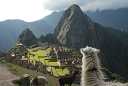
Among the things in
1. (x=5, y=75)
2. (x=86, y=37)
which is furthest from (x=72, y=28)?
(x=5, y=75)

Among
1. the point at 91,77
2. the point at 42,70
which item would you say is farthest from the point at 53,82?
the point at 91,77

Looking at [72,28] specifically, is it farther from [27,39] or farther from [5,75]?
[5,75]

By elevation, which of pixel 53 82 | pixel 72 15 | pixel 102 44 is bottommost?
pixel 53 82

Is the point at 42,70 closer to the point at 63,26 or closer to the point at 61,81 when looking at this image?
the point at 61,81

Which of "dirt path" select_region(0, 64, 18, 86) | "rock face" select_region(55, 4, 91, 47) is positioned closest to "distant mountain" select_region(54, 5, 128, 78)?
"rock face" select_region(55, 4, 91, 47)

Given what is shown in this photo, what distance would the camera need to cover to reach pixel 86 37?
17412cm

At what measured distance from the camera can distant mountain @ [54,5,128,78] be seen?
16912cm

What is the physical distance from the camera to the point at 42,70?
32750mm

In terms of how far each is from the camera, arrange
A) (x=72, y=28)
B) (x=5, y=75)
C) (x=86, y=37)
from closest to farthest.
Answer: (x=5, y=75), (x=86, y=37), (x=72, y=28)

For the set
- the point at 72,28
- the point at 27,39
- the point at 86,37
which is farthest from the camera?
the point at 72,28

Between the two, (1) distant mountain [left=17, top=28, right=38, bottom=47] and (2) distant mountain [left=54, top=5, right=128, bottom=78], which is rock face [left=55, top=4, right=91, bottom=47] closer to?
(2) distant mountain [left=54, top=5, right=128, bottom=78]

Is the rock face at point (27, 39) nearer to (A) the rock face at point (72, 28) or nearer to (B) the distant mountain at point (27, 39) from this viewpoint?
(B) the distant mountain at point (27, 39)

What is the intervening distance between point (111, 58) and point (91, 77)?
588 feet

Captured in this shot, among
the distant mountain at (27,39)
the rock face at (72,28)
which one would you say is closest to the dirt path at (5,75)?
the distant mountain at (27,39)
